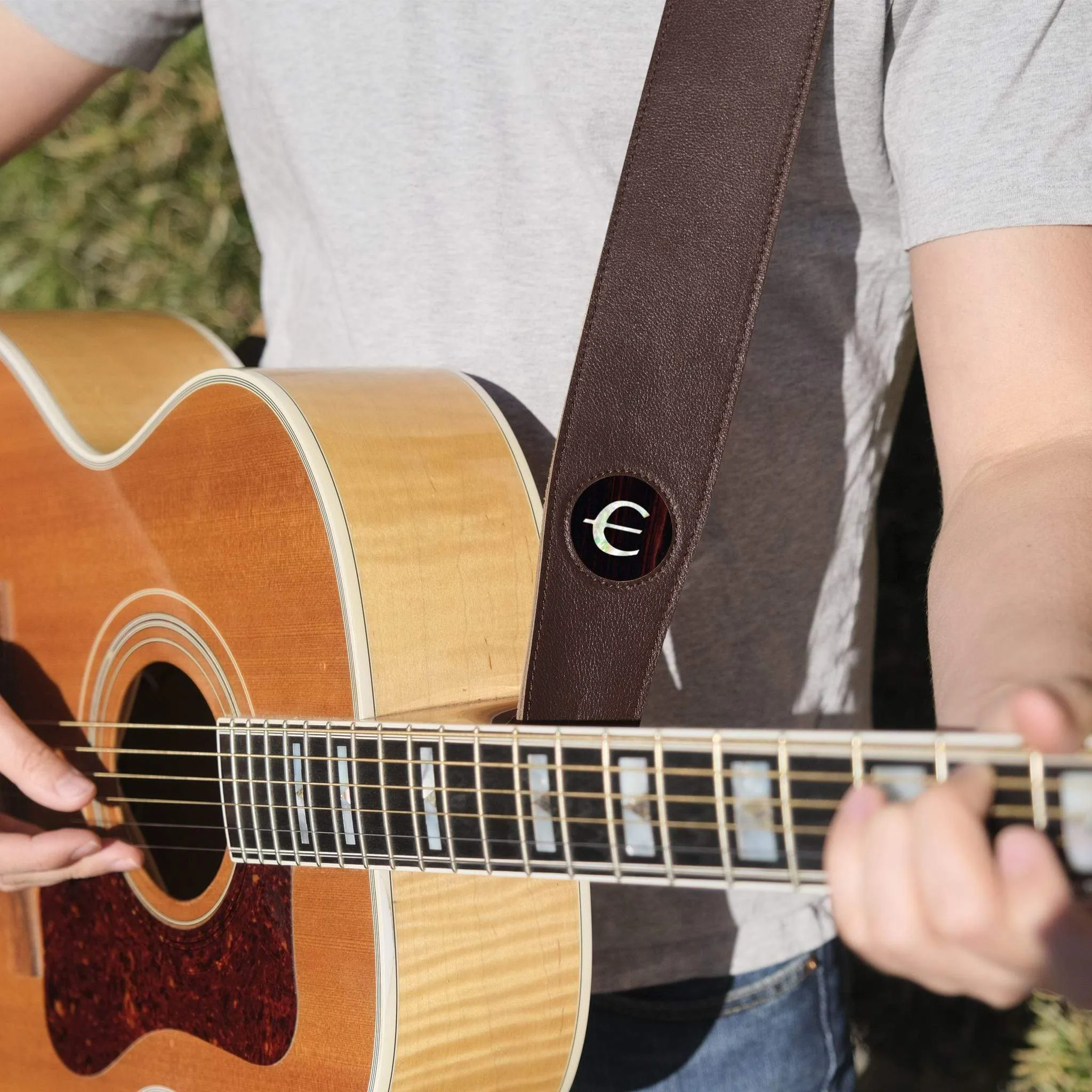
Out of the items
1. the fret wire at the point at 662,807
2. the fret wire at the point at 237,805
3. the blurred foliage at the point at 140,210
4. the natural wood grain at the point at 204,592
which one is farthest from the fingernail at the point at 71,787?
the blurred foliage at the point at 140,210

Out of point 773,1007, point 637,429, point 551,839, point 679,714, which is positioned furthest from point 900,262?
point 773,1007

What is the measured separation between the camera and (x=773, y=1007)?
118 centimetres

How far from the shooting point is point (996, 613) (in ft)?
2.33

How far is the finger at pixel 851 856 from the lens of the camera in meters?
0.62

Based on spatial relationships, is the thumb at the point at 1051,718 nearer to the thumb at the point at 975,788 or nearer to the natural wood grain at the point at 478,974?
the thumb at the point at 975,788

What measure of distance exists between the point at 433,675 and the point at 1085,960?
56 cm

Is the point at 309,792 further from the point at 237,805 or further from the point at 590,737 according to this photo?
the point at 590,737

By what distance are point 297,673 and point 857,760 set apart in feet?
1.73

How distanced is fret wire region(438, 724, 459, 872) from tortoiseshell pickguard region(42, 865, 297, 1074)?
0.22 metres

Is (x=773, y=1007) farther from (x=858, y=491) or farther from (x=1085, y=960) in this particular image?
(x=1085, y=960)

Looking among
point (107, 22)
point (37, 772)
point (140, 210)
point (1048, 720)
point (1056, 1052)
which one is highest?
point (107, 22)

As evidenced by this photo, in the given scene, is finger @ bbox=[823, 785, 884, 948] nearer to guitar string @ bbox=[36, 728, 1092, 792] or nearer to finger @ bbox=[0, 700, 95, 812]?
guitar string @ bbox=[36, 728, 1092, 792]

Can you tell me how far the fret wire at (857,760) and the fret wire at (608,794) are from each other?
177mm

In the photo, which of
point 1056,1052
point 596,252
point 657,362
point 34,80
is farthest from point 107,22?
point 1056,1052
